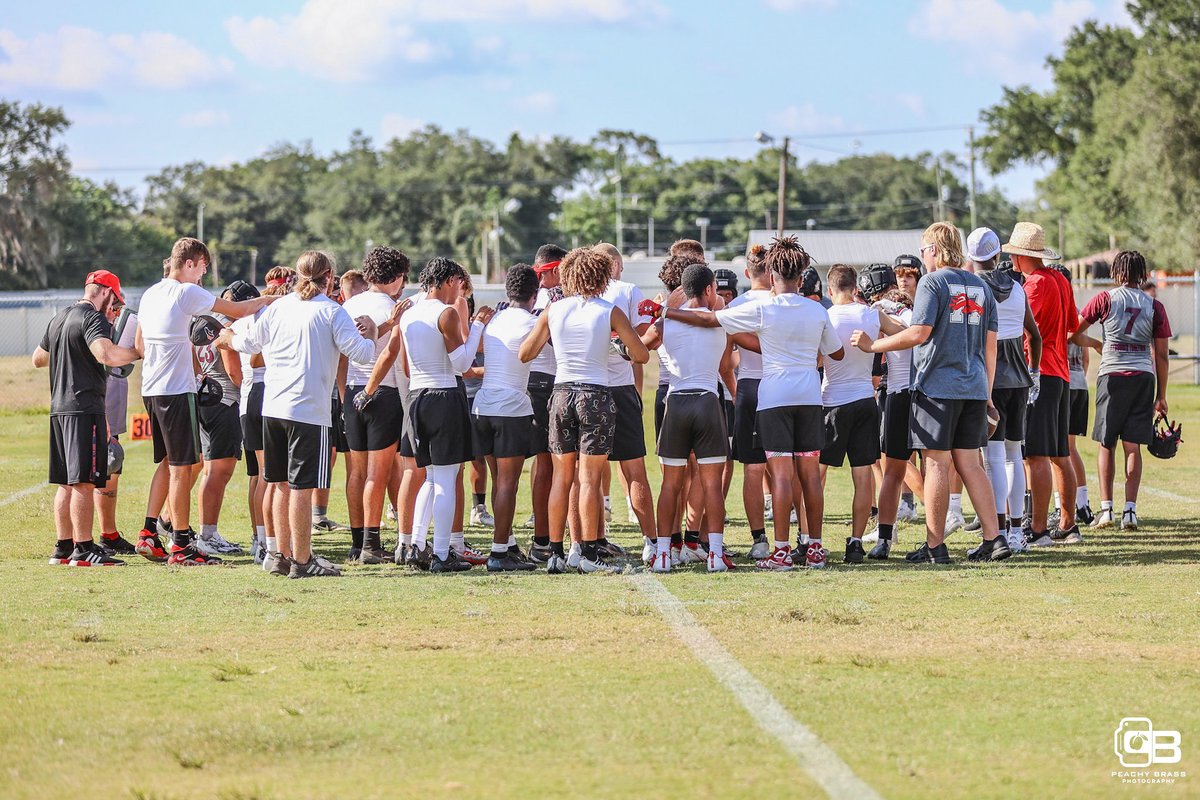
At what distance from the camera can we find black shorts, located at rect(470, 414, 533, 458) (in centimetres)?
967

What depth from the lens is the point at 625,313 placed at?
30.9 feet

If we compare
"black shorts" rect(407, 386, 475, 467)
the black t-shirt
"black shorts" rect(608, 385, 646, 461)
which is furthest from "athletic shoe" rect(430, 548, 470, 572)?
the black t-shirt

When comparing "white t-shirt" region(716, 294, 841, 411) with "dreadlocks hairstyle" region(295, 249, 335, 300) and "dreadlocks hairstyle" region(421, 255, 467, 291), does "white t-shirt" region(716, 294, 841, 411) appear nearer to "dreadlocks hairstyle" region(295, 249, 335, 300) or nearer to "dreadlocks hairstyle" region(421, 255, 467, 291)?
"dreadlocks hairstyle" region(421, 255, 467, 291)

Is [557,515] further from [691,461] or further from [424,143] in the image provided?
[424,143]

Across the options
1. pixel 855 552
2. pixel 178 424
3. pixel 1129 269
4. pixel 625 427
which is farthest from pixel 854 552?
pixel 178 424

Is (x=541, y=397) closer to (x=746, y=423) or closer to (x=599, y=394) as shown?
(x=599, y=394)

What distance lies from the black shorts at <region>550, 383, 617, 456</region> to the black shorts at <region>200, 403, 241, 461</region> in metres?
2.76

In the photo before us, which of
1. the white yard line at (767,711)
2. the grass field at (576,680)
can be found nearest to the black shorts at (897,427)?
the grass field at (576,680)

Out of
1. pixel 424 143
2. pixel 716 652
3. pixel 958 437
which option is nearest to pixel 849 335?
pixel 958 437

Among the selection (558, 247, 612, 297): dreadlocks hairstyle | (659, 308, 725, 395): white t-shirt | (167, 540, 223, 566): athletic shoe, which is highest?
(558, 247, 612, 297): dreadlocks hairstyle

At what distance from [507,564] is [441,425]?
1.14 meters

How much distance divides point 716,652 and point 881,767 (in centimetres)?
202

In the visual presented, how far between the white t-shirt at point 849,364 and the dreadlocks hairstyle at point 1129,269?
8.97 feet

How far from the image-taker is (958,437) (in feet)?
32.2
